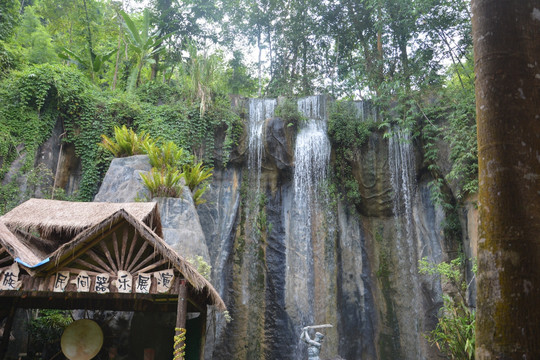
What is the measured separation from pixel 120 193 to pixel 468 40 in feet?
39.1

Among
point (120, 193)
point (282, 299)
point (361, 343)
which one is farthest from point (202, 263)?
point (361, 343)

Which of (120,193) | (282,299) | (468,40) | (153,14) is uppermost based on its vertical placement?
(153,14)

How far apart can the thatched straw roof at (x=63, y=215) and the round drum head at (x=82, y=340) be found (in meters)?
1.95

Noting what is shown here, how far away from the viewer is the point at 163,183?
34.4ft

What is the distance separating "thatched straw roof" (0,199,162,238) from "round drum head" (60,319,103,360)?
195 cm

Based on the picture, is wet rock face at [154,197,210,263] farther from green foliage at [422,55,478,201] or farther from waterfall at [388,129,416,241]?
green foliage at [422,55,478,201]

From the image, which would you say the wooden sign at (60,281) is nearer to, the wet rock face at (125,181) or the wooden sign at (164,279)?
the wooden sign at (164,279)

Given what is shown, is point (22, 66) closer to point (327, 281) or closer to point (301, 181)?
point (301, 181)

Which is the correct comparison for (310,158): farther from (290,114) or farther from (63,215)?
(63,215)

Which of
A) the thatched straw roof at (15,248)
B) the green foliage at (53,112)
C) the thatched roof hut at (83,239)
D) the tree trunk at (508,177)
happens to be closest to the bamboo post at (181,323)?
the thatched roof hut at (83,239)

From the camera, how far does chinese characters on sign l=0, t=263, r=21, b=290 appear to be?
6.13 meters

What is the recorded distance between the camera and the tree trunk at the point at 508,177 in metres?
2.83


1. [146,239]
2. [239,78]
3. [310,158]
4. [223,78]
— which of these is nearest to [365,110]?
[310,158]

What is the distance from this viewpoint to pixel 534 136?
3082 mm
